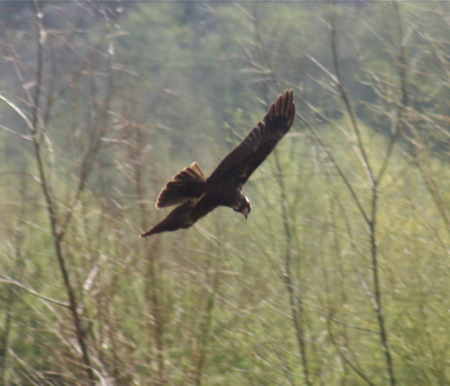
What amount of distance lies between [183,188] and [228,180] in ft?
0.74

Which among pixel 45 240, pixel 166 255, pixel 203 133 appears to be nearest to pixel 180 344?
pixel 166 255

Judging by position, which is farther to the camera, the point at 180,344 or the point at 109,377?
the point at 180,344

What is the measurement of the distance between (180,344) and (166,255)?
26.8 inches

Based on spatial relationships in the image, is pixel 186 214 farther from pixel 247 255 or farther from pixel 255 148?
pixel 247 255

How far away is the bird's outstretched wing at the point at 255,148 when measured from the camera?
3779 mm

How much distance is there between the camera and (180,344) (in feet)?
20.7

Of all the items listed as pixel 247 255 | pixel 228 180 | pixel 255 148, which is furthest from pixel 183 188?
pixel 247 255

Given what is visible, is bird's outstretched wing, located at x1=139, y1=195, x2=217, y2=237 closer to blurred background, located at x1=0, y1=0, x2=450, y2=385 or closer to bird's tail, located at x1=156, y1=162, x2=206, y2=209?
bird's tail, located at x1=156, y1=162, x2=206, y2=209

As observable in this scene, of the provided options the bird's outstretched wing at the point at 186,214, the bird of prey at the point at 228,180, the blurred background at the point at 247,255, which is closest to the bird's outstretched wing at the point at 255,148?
the bird of prey at the point at 228,180

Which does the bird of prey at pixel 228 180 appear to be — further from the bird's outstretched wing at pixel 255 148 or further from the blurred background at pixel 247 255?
the blurred background at pixel 247 255

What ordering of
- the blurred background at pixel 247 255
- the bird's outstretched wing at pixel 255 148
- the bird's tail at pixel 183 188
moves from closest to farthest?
the bird's tail at pixel 183 188 → the bird's outstretched wing at pixel 255 148 → the blurred background at pixel 247 255

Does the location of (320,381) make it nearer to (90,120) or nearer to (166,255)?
(166,255)

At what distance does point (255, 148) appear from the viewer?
151 inches

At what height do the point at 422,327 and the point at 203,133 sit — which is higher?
the point at 203,133
